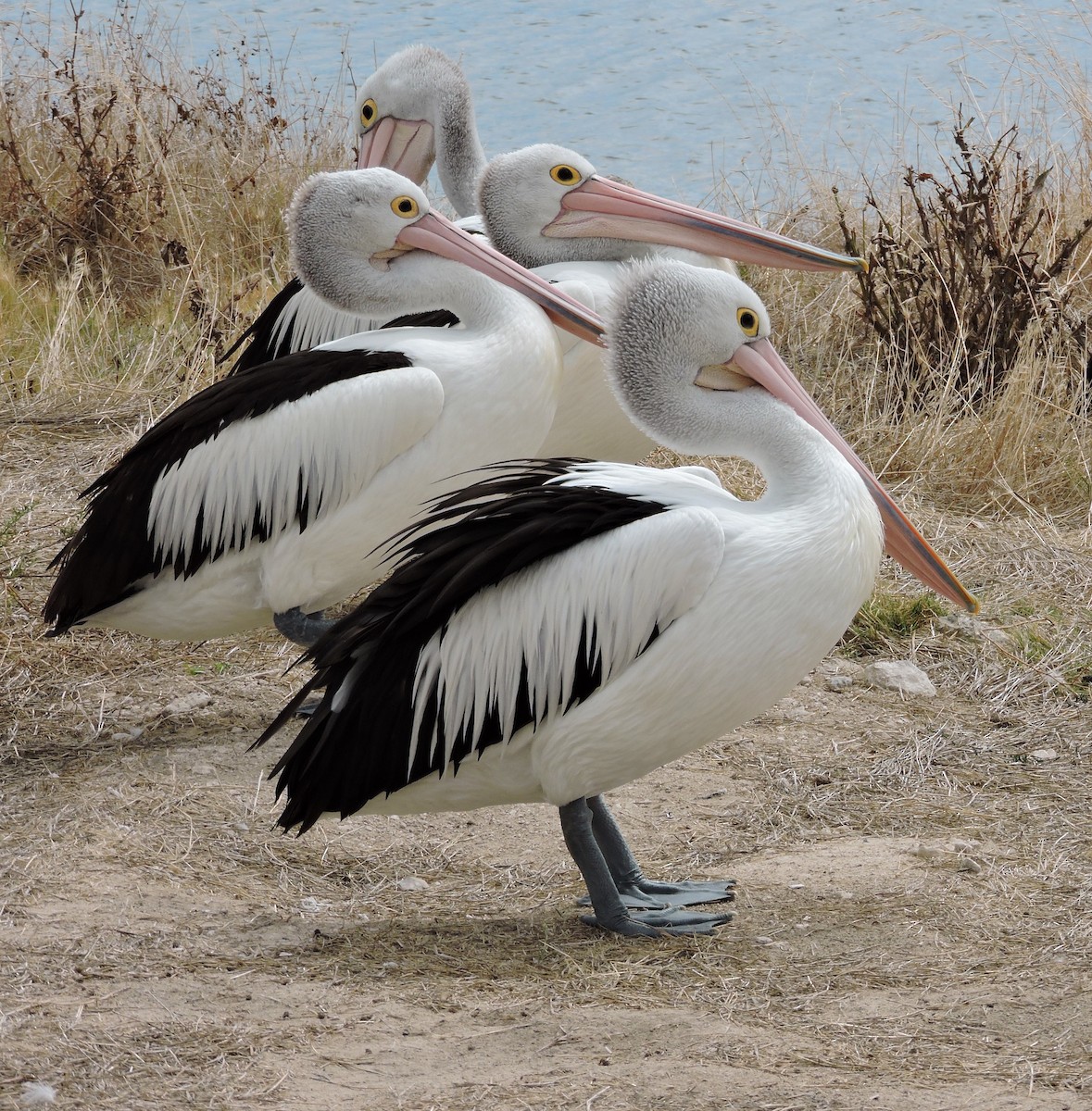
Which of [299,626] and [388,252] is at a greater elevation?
[388,252]

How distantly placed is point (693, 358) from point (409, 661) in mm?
761

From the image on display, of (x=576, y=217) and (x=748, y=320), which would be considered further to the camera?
(x=576, y=217)

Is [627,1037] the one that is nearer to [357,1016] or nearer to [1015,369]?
[357,1016]

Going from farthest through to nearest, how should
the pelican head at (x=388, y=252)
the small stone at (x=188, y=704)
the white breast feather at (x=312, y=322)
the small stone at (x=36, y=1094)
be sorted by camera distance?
1. the white breast feather at (x=312, y=322)
2. the small stone at (x=188, y=704)
3. the pelican head at (x=388, y=252)
4. the small stone at (x=36, y=1094)

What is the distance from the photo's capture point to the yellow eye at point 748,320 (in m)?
2.96

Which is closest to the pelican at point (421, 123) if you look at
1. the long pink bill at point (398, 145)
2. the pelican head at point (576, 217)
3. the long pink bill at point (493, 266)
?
the long pink bill at point (398, 145)

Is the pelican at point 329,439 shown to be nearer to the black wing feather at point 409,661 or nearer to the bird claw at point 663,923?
the black wing feather at point 409,661

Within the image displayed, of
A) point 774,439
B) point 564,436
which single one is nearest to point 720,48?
point 564,436

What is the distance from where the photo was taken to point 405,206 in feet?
12.1

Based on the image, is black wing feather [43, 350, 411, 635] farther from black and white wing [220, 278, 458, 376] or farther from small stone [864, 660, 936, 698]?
small stone [864, 660, 936, 698]

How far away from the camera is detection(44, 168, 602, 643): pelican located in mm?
3471

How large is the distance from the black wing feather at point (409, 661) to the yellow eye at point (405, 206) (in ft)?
3.72

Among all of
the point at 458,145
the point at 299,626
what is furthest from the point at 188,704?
the point at 458,145

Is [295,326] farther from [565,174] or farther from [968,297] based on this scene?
[968,297]
